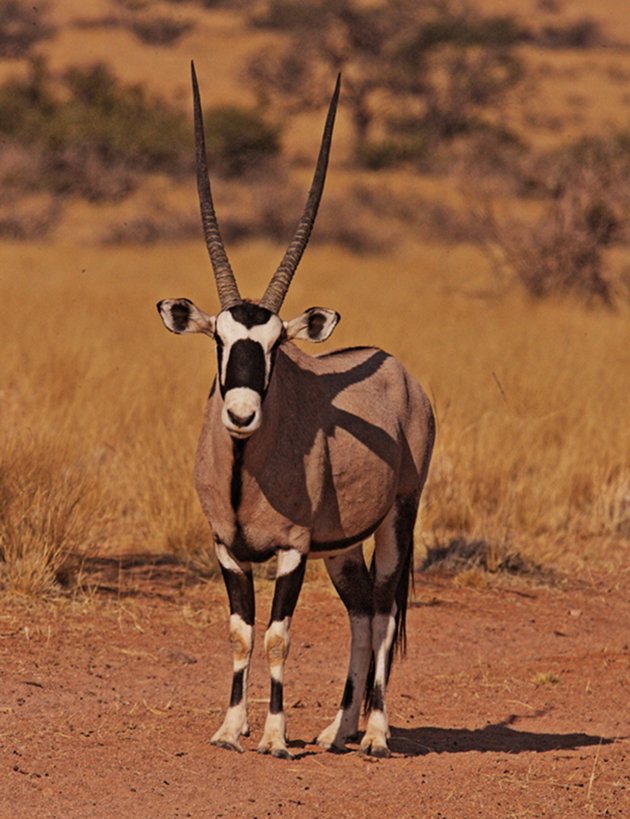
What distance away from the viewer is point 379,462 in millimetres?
4781

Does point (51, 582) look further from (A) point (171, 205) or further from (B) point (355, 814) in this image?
(A) point (171, 205)

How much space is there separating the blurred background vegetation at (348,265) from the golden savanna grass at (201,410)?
0.09ft

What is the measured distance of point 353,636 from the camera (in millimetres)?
5039

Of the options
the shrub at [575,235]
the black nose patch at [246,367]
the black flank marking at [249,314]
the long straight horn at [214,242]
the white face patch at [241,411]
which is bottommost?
the white face patch at [241,411]

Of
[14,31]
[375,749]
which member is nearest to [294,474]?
[375,749]

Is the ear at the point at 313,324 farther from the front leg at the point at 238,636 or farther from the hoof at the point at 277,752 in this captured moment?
the hoof at the point at 277,752

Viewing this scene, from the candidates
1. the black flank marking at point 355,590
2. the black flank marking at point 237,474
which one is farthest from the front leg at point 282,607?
the black flank marking at point 355,590

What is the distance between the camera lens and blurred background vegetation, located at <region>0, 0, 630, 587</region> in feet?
26.2

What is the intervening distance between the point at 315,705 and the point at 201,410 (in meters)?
4.54

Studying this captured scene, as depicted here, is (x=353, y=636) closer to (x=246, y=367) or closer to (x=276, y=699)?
(x=276, y=699)

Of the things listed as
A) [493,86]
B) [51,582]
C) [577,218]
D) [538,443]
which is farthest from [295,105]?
[51,582]

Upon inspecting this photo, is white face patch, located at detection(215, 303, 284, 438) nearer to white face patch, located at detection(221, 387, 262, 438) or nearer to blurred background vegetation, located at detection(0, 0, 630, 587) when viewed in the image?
white face patch, located at detection(221, 387, 262, 438)

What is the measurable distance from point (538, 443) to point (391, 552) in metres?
4.50

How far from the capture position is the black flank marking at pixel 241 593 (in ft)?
14.7
